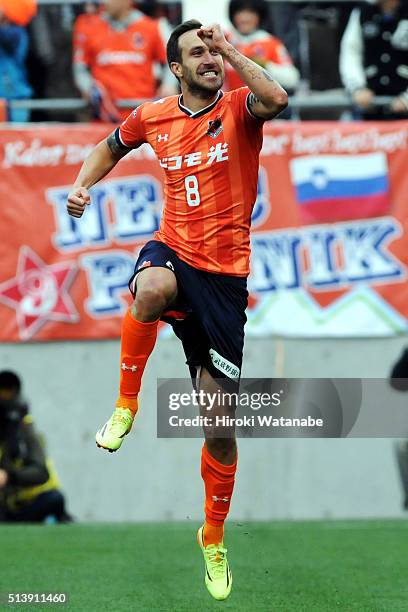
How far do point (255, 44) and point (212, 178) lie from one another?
5.92 m

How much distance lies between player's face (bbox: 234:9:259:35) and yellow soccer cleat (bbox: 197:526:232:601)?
656 centimetres

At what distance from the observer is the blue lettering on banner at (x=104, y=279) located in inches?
499

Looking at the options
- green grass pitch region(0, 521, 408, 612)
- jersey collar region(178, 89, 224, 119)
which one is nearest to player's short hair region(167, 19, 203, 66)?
jersey collar region(178, 89, 224, 119)

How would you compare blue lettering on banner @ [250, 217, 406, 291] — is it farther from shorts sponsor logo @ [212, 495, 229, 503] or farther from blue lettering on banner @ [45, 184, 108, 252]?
shorts sponsor logo @ [212, 495, 229, 503]

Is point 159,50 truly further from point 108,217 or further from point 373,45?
point 373,45

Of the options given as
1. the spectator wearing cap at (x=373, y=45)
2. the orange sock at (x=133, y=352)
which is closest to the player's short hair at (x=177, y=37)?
the orange sock at (x=133, y=352)

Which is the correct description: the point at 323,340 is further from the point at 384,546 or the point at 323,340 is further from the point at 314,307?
the point at 384,546

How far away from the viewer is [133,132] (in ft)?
24.2

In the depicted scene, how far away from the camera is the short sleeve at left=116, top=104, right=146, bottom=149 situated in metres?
7.34

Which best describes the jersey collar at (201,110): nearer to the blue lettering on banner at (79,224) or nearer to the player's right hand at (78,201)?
the player's right hand at (78,201)

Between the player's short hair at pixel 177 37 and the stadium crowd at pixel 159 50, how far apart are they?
5.40 m

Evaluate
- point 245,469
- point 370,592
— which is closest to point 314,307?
point 245,469

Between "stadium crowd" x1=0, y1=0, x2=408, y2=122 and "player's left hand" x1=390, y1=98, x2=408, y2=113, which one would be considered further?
"player's left hand" x1=390, y1=98, x2=408, y2=113

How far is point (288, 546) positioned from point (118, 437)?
396cm
